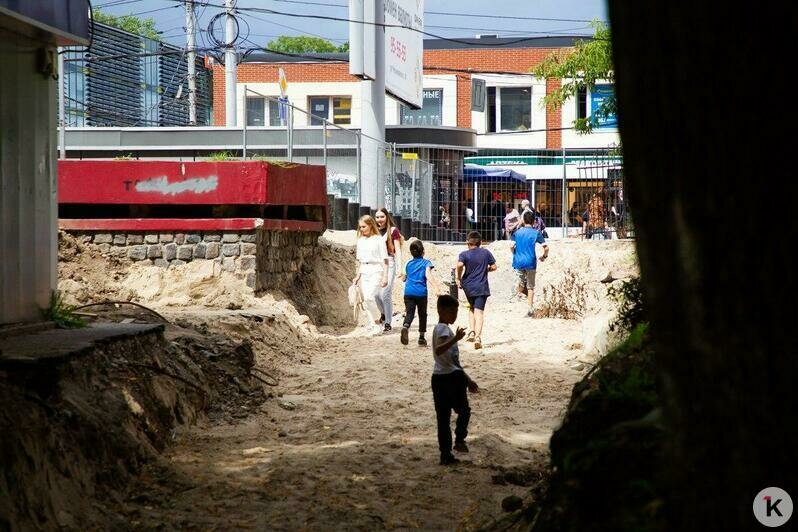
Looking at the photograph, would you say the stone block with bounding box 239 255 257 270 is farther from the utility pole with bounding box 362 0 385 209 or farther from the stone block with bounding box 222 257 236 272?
the utility pole with bounding box 362 0 385 209

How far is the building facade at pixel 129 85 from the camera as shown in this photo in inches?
1389

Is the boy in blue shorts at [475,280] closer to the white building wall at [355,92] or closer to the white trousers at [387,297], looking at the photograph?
the white trousers at [387,297]

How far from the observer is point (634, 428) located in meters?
4.81

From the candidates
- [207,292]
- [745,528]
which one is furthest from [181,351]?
[745,528]

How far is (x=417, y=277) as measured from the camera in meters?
15.8

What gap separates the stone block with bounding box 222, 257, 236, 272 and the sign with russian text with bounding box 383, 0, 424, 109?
43.7ft

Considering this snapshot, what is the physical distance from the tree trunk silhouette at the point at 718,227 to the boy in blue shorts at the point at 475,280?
12.9 metres

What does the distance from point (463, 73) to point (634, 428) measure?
44.6 meters

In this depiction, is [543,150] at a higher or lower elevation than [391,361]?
higher

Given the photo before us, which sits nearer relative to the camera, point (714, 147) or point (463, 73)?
point (714, 147)

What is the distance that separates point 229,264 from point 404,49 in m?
17.7

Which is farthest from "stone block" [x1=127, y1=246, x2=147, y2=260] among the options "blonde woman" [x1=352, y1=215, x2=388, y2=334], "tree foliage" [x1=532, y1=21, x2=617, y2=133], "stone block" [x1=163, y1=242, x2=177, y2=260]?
"tree foliage" [x1=532, y1=21, x2=617, y2=133]

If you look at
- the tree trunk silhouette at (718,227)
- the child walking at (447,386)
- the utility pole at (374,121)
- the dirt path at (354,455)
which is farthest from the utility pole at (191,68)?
the tree trunk silhouette at (718,227)

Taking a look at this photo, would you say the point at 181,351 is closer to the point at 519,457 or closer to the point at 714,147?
the point at 519,457
